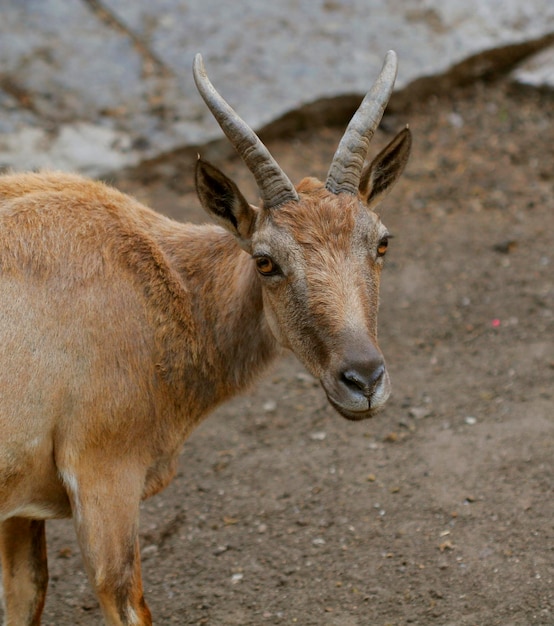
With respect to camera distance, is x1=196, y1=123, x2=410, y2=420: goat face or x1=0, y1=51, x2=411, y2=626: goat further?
x1=0, y1=51, x2=411, y2=626: goat

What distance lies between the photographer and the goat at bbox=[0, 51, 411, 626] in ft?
21.5

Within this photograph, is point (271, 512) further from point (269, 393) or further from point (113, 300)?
point (113, 300)

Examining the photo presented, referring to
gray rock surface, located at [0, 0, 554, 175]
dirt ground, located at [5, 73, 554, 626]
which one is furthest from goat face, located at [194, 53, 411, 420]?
gray rock surface, located at [0, 0, 554, 175]

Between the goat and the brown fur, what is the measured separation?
1 centimetres

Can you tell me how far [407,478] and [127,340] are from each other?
3797 millimetres

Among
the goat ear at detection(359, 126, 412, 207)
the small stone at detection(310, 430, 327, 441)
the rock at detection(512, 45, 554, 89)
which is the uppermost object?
the goat ear at detection(359, 126, 412, 207)

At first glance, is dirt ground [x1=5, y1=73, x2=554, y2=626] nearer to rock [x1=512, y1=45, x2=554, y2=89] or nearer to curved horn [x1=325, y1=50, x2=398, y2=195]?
curved horn [x1=325, y1=50, x2=398, y2=195]

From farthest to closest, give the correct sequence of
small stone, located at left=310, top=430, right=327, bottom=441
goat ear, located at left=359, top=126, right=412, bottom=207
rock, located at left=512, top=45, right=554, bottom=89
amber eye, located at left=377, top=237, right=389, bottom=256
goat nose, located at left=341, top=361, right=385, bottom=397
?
rock, located at left=512, top=45, right=554, bottom=89 < small stone, located at left=310, top=430, right=327, bottom=441 < goat ear, located at left=359, top=126, right=412, bottom=207 < amber eye, located at left=377, top=237, right=389, bottom=256 < goat nose, located at left=341, top=361, right=385, bottom=397

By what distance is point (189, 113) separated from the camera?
15.5m

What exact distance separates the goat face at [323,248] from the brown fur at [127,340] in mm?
16

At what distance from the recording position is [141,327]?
23.3ft

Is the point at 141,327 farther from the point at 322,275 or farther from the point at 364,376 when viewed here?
the point at 364,376

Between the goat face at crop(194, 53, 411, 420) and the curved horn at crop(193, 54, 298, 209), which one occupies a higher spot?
the curved horn at crop(193, 54, 298, 209)

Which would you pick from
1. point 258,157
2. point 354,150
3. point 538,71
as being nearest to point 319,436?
point 354,150
